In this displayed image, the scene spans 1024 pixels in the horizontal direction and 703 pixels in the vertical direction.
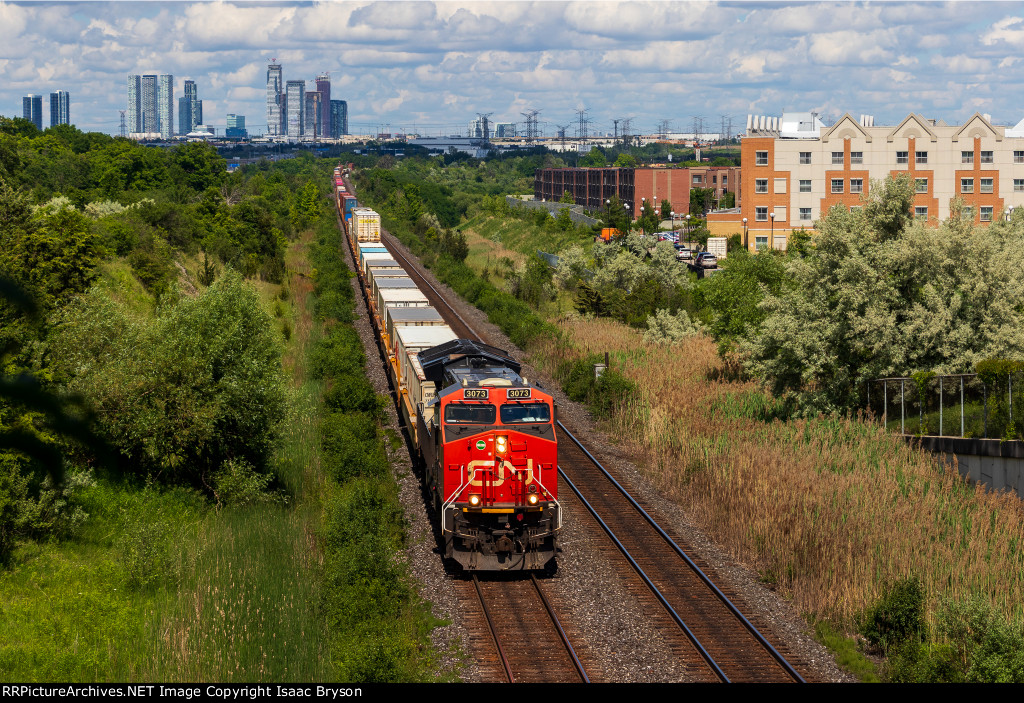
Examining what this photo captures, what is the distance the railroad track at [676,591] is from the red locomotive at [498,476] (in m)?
2.37

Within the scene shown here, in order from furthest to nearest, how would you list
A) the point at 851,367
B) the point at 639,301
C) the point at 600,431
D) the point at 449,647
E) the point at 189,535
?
the point at 639,301
the point at 600,431
the point at 851,367
the point at 189,535
the point at 449,647

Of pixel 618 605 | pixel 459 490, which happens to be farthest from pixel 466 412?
pixel 618 605

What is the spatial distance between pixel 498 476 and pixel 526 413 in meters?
1.49

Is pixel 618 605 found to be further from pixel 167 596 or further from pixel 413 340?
pixel 413 340

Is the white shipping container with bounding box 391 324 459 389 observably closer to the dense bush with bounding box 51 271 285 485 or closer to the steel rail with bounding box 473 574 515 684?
the dense bush with bounding box 51 271 285 485

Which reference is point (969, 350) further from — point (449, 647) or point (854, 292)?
point (449, 647)

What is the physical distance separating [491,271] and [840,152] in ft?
108

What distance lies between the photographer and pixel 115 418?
→ 2245cm

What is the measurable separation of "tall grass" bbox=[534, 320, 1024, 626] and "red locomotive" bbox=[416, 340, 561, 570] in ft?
17.1

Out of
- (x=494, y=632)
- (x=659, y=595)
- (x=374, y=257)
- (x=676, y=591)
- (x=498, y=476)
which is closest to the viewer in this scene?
(x=494, y=632)

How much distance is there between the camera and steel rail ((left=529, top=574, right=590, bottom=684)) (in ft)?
50.3

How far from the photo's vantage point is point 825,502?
70.8 feet

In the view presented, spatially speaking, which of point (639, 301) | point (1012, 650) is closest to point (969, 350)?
point (1012, 650)

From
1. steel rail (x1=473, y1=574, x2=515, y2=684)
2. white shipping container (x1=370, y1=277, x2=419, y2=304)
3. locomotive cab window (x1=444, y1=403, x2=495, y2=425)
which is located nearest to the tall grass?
steel rail (x1=473, y1=574, x2=515, y2=684)
